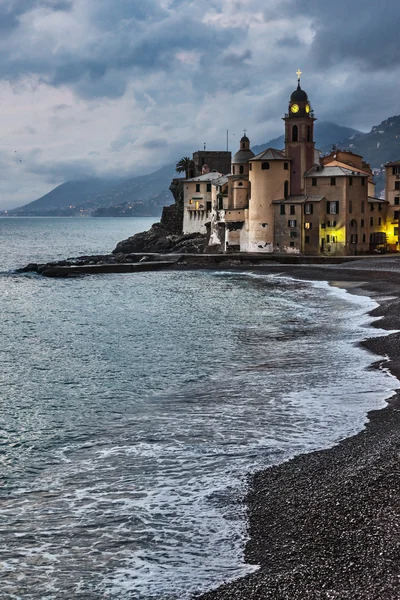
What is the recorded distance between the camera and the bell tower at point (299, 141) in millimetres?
92375

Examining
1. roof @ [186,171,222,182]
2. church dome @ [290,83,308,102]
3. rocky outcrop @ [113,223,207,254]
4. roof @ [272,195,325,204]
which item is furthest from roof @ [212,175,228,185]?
church dome @ [290,83,308,102]

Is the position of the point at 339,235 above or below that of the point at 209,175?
below

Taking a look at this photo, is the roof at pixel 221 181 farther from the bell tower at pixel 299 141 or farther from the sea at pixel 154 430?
the sea at pixel 154 430

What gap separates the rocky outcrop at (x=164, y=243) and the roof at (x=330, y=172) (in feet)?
67.8

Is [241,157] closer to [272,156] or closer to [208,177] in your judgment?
[272,156]

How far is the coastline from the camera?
11.0 meters

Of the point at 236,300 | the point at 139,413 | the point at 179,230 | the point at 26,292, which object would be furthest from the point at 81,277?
the point at 139,413

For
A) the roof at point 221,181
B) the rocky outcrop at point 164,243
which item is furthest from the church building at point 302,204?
the rocky outcrop at point 164,243

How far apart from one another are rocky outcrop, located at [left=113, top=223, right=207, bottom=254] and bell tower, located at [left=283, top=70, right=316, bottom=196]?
60.5 ft

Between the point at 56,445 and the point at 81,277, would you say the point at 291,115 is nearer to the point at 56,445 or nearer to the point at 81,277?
the point at 81,277

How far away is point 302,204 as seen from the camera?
294ft

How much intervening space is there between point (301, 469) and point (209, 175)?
335 ft

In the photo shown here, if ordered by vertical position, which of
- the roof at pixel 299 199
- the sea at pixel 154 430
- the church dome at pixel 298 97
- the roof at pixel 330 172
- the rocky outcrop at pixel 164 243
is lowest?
the sea at pixel 154 430

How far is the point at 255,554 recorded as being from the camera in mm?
12820
